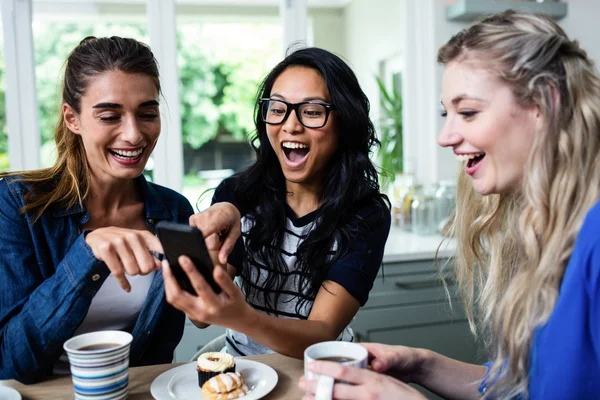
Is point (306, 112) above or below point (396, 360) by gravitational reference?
above

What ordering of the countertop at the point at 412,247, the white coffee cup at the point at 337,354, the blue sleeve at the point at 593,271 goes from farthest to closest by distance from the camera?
the countertop at the point at 412,247 < the white coffee cup at the point at 337,354 < the blue sleeve at the point at 593,271

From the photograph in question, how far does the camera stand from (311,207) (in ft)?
5.43

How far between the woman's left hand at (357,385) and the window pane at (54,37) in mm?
2293

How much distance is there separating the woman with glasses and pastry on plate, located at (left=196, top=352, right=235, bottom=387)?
0.34 metres

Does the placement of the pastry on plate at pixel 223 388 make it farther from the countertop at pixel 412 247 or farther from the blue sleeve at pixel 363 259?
the countertop at pixel 412 247

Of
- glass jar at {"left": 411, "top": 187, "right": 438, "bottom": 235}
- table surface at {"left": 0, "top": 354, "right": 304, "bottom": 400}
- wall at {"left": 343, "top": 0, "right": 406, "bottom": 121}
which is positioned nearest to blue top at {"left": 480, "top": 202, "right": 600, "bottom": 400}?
table surface at {"left": 0, "top": 354, "right": 304, "bottom": 400}

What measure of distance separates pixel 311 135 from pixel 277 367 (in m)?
0.64

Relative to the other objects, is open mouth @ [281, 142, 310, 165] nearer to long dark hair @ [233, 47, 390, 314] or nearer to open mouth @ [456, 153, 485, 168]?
long dark hair @ [233, 47, 390, 314]

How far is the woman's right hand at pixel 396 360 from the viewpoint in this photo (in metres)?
1.09

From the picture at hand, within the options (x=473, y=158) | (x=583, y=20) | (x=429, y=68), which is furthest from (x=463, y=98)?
(x=583, y=20)

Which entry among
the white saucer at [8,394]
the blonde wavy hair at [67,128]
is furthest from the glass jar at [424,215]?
the white saucer at [8,394]

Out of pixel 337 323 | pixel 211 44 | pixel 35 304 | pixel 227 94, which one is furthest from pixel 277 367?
pixel 227 94

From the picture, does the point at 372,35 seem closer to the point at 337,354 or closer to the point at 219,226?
the point at 219,226

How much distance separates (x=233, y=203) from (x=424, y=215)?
156 centimetres
